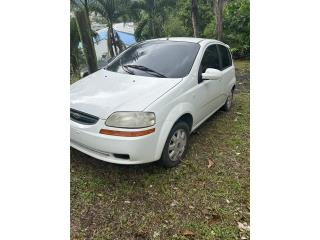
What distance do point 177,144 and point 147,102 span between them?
0.80m

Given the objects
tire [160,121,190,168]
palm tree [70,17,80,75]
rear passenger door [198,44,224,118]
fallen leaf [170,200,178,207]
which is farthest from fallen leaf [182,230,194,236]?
palm tree [70,17,80,75]

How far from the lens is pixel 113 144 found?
283 centimetres

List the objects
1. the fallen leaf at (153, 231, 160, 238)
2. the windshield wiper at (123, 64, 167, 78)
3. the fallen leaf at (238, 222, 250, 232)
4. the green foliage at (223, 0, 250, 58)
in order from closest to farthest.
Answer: the fallen leaf at (153, 231, 160, 238) → the fallen leaf at (238, 222, 250, 232) → the windshield wiper at (123, 64, 167, 78) → the green foliage at (223, 0, 250, 58)

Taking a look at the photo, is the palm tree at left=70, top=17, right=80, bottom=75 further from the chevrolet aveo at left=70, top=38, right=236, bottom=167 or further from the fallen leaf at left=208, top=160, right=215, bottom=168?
the fallen leaf at left=208, top=160, right=215, bottom=168

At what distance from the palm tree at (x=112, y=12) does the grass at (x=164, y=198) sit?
13281mm

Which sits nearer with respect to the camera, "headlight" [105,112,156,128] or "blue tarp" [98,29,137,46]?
"headlight" [105,112,156,128]

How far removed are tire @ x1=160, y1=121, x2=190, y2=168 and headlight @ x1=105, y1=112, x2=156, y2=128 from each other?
0.49 m

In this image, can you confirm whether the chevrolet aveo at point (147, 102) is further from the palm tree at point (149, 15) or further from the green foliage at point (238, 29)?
the palm tree at point (149, 15)

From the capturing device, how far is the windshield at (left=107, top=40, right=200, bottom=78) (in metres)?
3.65

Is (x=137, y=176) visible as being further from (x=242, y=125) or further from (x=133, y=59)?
(x=242, y=125)

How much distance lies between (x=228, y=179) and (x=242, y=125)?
1.85 metres

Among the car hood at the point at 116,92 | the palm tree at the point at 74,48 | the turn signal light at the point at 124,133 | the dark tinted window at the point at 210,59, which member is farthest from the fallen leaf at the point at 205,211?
the palm tree at the point at 74,48

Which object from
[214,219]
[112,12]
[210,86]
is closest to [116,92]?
[210,86]

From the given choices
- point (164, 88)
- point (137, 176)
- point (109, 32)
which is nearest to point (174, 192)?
point (137, 176)
